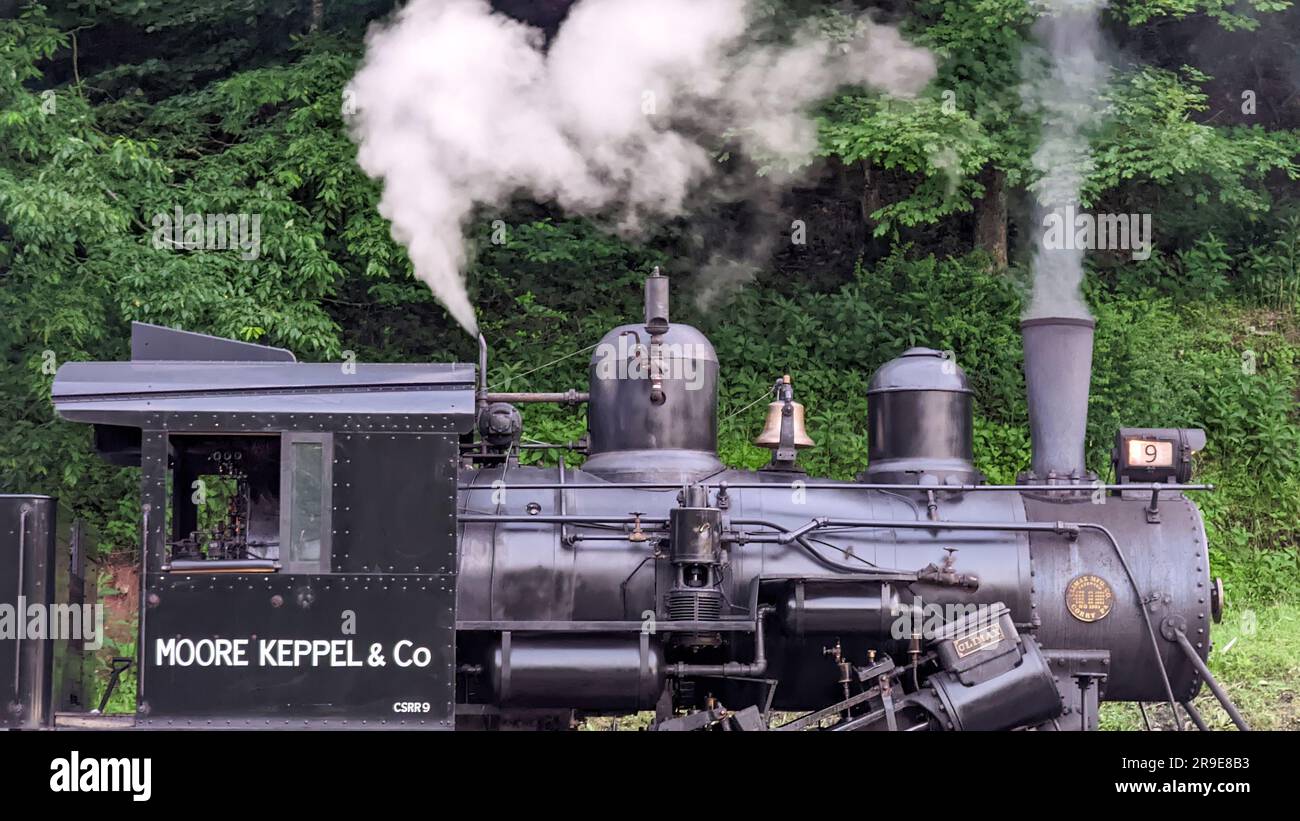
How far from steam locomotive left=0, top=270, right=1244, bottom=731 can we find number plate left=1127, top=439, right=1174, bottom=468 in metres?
0.01

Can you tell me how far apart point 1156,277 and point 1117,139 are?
2.88 metres

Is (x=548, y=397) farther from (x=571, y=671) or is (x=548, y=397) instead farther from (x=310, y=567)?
(x=310, y=567)

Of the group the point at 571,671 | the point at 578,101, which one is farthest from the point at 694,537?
the point at 578,101

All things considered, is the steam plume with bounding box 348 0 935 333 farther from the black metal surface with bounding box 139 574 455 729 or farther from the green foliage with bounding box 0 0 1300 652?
the black metal surface with bounding box 139 574 455 729

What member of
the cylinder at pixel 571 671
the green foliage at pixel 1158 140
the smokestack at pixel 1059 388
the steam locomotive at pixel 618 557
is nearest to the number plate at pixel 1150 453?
the steam locomotive at pixel 618 557

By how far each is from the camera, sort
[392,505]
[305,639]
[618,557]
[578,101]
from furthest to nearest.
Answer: [578,101] → [618,557] → [392,505] → [305,639]

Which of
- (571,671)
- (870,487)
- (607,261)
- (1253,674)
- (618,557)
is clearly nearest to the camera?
(571,671)

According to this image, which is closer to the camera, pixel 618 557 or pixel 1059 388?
pixel 618 557

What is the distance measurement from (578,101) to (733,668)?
5561mm

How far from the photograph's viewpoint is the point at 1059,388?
8.29 meters

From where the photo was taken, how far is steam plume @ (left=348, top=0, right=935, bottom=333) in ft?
35.0

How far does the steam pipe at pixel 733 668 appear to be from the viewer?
754 cm

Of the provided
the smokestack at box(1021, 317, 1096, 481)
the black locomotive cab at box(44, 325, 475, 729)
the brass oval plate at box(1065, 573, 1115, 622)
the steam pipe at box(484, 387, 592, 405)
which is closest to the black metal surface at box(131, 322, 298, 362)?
the black locomotive cab at box(44, 325, 475, 729)

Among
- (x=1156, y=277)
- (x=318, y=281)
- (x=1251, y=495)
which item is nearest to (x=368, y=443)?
(x=318, y=281)
